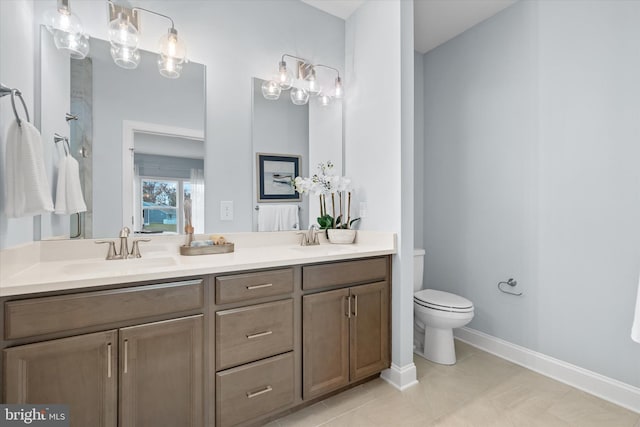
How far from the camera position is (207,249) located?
172cm

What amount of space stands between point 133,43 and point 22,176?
37.2 inches

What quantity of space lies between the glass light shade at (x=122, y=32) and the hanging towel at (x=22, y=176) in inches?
29.8

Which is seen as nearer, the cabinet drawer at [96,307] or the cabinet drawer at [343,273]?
the cabinet drawer at [96,307]

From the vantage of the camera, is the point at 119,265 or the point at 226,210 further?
the point at 226,210

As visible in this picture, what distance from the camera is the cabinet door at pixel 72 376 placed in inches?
38.8

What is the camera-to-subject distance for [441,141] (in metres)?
2.89

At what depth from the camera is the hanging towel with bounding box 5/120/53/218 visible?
109 centimetres

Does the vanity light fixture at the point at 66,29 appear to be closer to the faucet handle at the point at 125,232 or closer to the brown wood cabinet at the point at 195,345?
the faucet handle at the point at 125,232

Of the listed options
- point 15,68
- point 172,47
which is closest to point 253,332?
point 15,68

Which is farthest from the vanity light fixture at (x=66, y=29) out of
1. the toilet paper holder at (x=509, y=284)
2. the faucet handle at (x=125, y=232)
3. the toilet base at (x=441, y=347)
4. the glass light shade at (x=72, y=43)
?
the toilet paper holder at (x=509, y=284)

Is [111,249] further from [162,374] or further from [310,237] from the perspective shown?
[310,237]

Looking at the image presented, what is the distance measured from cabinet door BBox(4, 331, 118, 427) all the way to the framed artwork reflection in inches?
48.2

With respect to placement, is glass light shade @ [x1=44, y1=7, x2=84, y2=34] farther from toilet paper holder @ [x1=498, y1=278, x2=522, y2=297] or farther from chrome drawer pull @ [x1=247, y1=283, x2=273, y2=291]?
toilet paper holder @ [x1=498, y1=278, x2=522, y2=297]

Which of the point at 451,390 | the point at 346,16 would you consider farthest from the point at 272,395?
the point at 346,16
